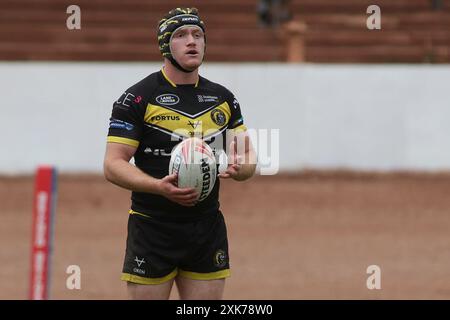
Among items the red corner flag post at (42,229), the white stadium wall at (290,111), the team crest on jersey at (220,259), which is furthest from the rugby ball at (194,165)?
the white stadium wall at (290,111)

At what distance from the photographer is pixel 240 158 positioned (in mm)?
6035

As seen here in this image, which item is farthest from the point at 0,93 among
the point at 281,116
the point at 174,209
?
the point at 174,209

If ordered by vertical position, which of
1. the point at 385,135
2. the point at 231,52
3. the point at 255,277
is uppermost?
the point at 231,52

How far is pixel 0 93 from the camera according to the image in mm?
19422

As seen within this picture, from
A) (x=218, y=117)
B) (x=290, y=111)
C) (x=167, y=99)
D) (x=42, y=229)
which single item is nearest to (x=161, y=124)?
(x=167, y=99)

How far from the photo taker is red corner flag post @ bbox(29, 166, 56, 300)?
7402mm

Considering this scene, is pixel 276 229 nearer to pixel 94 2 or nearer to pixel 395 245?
pixel 395 245

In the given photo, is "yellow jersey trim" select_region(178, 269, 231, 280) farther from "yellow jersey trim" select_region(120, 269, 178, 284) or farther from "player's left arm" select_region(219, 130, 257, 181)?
"player's left arm" select_region(219, 130, 257, 181)

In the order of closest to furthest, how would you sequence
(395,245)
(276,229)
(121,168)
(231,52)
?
(121,168) < (395,245) < (276,229) < (231,52)

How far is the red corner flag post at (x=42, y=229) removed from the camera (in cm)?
740

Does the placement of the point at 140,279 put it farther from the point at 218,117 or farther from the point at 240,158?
the point at 218,117

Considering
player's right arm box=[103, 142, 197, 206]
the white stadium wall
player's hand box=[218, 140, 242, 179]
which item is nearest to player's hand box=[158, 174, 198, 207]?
player's right arm box=[103, 142, 197, 206]

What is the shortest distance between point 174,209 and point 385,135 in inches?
545

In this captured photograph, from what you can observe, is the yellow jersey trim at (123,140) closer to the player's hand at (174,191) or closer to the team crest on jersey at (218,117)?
the player's hand at (174,191)
